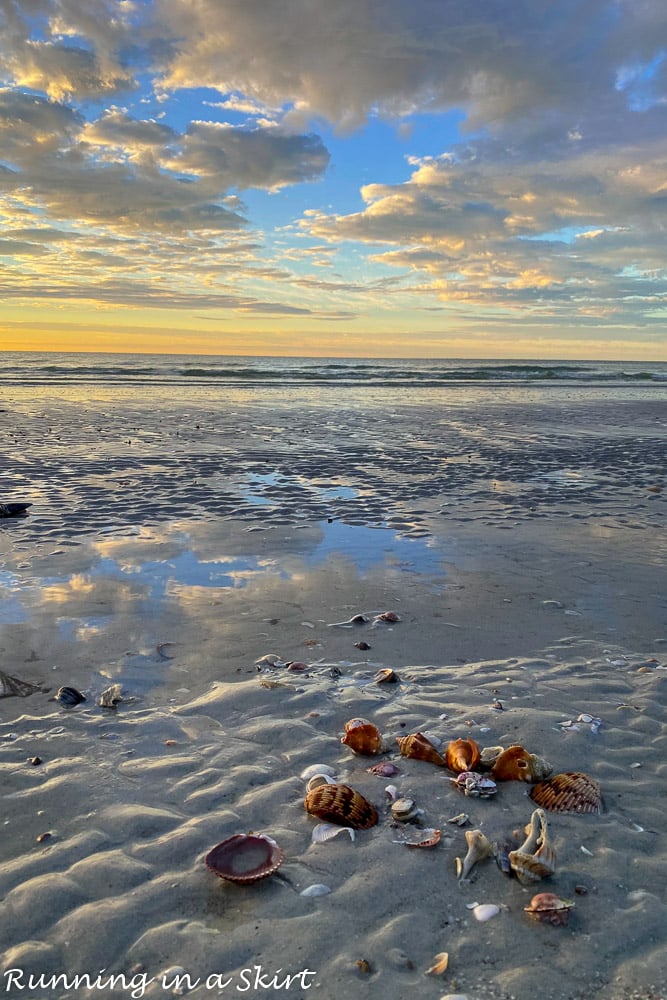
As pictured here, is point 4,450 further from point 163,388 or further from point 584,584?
point 163,388

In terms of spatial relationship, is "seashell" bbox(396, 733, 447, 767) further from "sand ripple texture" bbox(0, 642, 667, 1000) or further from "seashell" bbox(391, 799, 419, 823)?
"seashell" bbox(391, 799, 419, 823)

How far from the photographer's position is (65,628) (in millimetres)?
4746

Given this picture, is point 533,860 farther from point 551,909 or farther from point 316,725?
point 316,725

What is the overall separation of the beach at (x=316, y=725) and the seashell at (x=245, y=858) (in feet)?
0.16

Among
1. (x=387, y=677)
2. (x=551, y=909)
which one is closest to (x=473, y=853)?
(x=551, y=909)

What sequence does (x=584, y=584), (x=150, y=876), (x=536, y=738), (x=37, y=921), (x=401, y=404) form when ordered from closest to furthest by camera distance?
1. (x=37, y=921)
2. (x=150, y=876)
3. (x=536, y=738)
4. (x=584, y=584)
5. (x=401, y=404)

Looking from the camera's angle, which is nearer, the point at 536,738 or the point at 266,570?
the point at 536,738

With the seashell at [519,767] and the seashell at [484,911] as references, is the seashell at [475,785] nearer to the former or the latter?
the seashell at [519,767]

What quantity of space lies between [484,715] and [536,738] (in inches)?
12.9

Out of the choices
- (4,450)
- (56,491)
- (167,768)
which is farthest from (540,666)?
(4,450)

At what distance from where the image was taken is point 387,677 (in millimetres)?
4047

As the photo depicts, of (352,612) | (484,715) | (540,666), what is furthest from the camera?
(352,612)

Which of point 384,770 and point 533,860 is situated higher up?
point 533,860

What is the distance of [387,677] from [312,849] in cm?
157
